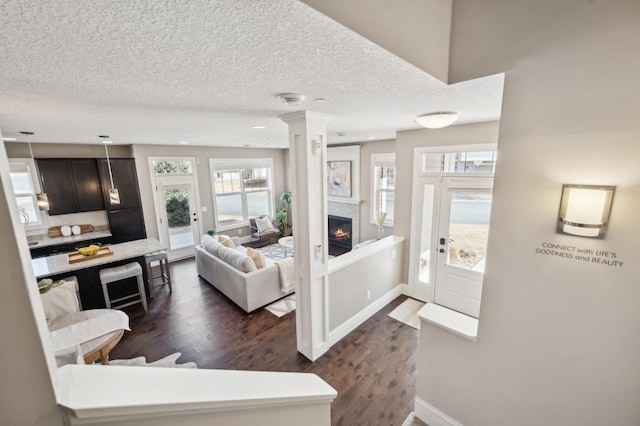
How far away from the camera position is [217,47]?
3.37 feet

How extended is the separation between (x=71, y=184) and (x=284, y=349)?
4645 millimetres

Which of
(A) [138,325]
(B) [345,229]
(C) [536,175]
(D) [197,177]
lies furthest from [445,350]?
(D) [197,177]

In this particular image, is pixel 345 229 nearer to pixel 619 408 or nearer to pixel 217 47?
pixel 619 408

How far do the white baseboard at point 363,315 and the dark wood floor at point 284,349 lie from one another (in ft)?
0.21

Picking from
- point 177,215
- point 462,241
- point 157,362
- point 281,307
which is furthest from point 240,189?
point 462,241

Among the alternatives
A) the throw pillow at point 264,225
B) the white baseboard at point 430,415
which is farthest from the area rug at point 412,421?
the throw pillow at point 264,225

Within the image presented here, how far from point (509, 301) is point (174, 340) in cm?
353

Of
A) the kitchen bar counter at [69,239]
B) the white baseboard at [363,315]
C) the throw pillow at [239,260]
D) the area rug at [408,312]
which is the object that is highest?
the kitchen bar counter at [69,239]

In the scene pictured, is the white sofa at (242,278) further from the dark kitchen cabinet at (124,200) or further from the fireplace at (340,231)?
the fireplace at (340,231)

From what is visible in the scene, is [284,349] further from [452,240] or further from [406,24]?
[406,24]

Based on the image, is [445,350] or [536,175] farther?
[445,350]

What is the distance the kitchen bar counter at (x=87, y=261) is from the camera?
3.20m

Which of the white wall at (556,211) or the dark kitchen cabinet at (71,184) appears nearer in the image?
the white wall at (556,211)

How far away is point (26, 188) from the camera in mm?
4375
